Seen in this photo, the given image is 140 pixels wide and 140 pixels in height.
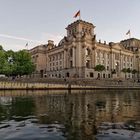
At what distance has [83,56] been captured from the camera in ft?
370

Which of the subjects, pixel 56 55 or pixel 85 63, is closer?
pixel 85 63

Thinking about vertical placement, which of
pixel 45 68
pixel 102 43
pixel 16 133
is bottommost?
pixel 16 133

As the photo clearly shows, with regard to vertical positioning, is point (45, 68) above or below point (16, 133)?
above

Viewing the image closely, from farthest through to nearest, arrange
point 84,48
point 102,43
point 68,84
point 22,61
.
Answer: point 102,43, point 84,48, point 22,61, point 68,84

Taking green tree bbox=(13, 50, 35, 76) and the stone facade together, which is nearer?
green tree bbox=(13, 50, 35, 76)

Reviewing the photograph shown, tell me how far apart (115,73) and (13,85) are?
218 feet

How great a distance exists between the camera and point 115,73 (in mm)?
125625

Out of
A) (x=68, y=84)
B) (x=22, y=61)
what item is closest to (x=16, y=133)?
(x=68, y=84)

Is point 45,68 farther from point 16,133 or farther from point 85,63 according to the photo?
point 16,133

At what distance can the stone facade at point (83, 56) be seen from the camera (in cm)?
11275

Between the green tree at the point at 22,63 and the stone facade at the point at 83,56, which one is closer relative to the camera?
the green tree at the point at 22,63

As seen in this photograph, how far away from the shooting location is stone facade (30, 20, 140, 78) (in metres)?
113

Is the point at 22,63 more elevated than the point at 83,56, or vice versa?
the point at 83,56

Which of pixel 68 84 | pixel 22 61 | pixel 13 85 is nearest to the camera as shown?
pixel 13 85
